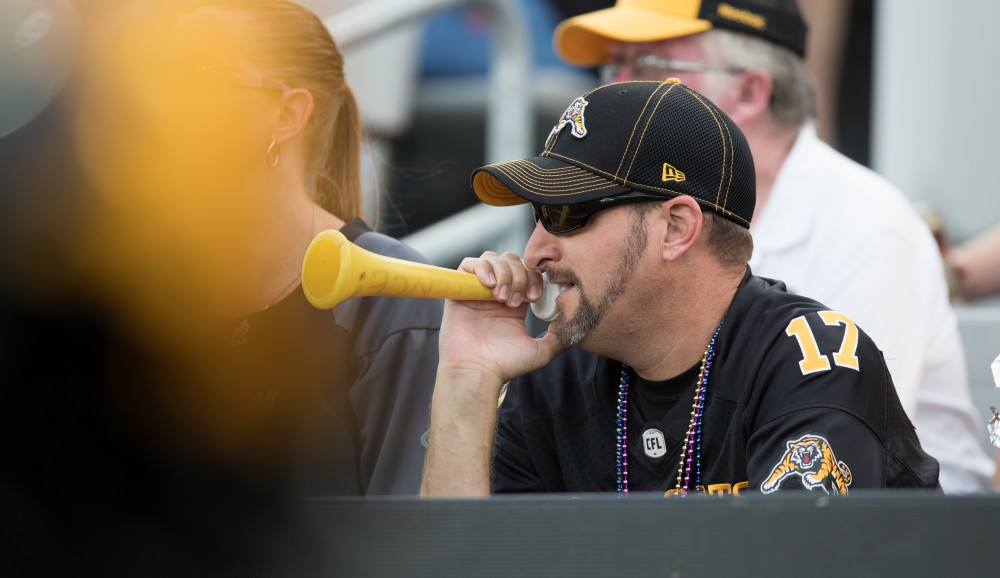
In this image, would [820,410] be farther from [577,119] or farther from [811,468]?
[577,119]

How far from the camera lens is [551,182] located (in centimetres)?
223

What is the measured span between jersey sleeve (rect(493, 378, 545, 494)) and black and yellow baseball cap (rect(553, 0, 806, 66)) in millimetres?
1568

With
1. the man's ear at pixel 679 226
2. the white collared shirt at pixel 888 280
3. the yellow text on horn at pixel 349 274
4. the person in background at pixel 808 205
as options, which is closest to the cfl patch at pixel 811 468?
the man's ear at pixel 679 226

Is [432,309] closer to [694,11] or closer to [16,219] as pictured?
[16,219]

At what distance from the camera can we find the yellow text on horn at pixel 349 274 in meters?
2.05

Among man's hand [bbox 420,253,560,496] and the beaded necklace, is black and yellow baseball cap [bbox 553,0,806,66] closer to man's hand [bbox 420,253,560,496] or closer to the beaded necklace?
man's hand [bbox 420,253,560,496]

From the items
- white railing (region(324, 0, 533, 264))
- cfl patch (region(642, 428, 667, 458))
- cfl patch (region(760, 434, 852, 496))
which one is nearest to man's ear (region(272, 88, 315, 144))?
cfl patch (region(642, 428, 667, 458))

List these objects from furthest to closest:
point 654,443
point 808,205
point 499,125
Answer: point 499,125, point 808,205, point 654,443

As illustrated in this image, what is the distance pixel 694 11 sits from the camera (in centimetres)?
369

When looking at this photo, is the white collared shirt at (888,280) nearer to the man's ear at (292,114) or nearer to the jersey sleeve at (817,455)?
the jersey sleeve at (817,455)

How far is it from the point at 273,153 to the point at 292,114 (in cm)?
9

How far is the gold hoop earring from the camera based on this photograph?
8.44 feet

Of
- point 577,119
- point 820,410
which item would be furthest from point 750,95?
point 820,410

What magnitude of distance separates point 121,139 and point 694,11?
2.64m
